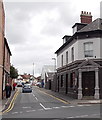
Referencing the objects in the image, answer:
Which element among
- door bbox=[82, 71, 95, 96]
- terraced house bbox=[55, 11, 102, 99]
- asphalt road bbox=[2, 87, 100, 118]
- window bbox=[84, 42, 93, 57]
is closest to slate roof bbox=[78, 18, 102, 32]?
terraced house bbox=[55, 11, 102, 99]

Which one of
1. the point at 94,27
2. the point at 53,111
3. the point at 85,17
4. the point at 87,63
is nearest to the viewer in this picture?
the point at 53,111

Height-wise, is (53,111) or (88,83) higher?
(88,83)

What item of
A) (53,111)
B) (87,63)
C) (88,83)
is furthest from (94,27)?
(53,111)

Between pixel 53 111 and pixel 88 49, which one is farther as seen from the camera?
pixel 88 49

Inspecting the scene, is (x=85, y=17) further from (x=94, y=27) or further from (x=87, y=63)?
(x=87, y=63)

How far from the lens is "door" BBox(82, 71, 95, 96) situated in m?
26.0

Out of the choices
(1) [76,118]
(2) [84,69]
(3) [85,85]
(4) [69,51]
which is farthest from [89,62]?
(1) [76,118]

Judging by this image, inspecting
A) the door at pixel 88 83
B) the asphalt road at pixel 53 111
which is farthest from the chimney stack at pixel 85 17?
the asphalt road at pixel 53 111

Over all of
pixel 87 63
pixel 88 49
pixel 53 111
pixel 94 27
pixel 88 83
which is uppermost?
pixel 94 27

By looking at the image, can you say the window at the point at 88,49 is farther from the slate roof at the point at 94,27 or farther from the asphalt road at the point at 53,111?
the asphalt road at the point at 53,111

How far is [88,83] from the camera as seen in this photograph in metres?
26.3

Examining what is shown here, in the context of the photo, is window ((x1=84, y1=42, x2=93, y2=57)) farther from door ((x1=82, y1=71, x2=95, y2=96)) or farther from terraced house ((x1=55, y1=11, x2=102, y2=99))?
door ((x1=82, y1=71, x2=95, y2=96))

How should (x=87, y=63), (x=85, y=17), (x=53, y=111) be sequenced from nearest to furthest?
(x=53, y=111), (x=87, y=63), (x=85, y=17)

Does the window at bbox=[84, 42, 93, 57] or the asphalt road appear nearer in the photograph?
the asphalt road
